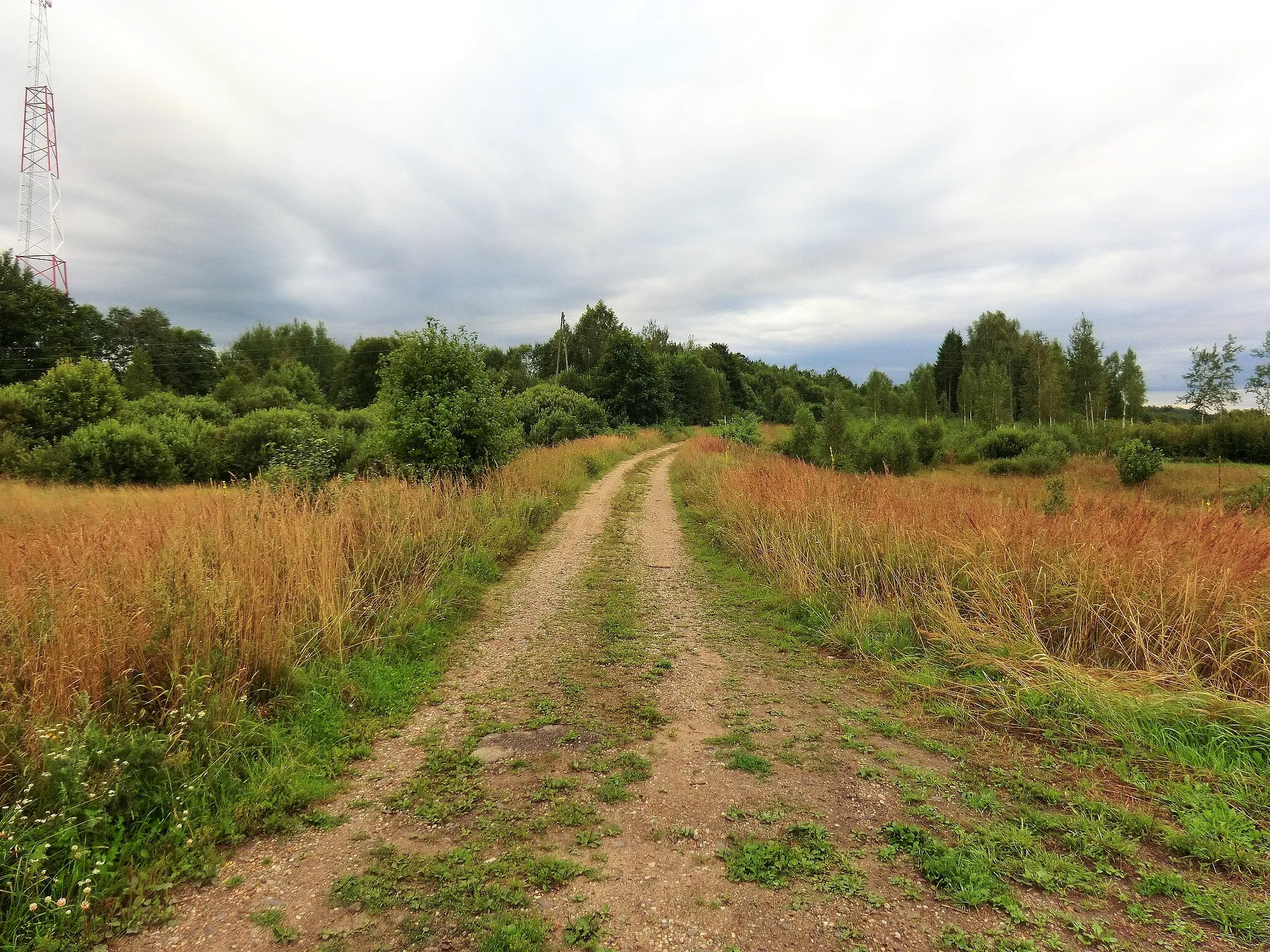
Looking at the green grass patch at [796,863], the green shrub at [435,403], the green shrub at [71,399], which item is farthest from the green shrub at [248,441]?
the green grass patch at [796,863]

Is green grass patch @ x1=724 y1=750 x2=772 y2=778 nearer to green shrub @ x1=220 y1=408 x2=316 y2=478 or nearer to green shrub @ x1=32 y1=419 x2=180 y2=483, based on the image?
green shrub @ x1=220 y1=408 x2=316 y2=478

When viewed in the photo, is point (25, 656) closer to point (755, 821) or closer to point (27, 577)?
point (27, 577)

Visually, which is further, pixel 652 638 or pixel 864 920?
pixel 652 638

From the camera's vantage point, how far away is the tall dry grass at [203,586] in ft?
11.5

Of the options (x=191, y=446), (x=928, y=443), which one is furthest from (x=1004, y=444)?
(x=191, y=446)

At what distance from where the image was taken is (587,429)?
115ft

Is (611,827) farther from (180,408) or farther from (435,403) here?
(180,408)

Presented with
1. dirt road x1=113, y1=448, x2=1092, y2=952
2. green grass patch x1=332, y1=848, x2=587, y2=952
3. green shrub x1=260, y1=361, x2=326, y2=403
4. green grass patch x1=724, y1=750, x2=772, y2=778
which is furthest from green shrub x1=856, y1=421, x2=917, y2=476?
green shrub x1=260, y1=361, x2=326, y2=403

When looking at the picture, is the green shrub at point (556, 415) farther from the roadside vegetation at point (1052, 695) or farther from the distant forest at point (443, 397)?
the roadside vegetation at point (1052, 695)

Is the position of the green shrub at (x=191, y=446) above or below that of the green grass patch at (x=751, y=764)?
above

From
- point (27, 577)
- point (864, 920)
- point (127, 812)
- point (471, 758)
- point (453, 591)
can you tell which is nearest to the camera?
point (864, 920)

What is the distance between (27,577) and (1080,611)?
908cm


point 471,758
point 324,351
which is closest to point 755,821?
point 471,758

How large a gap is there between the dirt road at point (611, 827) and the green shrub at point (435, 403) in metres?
8.43
